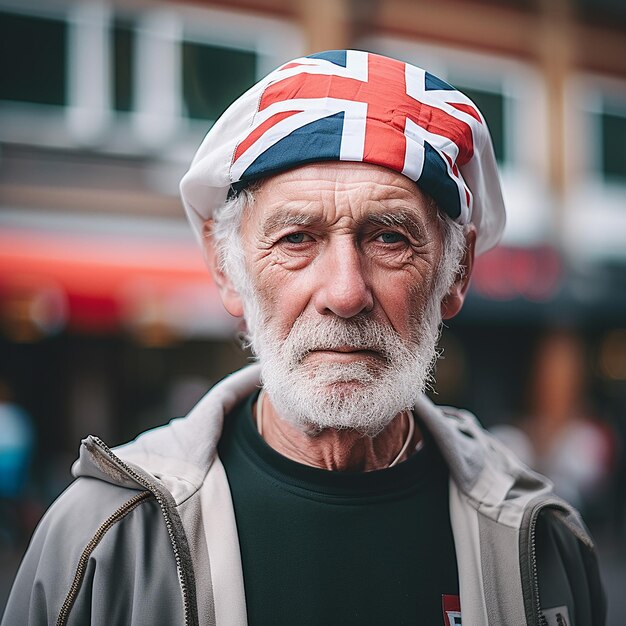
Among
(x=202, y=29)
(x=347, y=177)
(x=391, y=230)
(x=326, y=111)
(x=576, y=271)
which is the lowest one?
(x=391, y=230)

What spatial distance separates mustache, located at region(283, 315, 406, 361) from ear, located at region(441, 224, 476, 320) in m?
0.27

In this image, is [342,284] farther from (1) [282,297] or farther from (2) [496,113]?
(2) [496,113]

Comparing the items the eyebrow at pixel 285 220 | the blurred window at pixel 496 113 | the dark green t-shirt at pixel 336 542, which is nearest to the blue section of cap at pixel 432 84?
the eyebrow at pixel 285 220

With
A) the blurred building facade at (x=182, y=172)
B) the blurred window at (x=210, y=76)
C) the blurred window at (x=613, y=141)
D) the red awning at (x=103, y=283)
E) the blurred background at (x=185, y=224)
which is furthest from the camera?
the blurred window at (x=613, y=141)

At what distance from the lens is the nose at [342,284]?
166cm

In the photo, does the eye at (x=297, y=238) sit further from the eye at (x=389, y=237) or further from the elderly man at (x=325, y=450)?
the eye at (x=389, y=237)

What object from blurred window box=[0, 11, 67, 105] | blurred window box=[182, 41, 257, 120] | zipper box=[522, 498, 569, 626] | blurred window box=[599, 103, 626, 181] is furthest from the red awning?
blurred window box=[599, 103, 626, 181]

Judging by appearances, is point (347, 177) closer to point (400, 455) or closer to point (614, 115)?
point (400, 455)

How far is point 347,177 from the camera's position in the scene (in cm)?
171

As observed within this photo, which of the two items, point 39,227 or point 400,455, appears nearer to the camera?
point 400,455

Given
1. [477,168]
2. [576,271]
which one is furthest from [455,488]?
[576,271]

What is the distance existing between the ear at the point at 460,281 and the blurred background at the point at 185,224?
19.3ft

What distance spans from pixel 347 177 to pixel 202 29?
9.28m

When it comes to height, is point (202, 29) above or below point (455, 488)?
above
